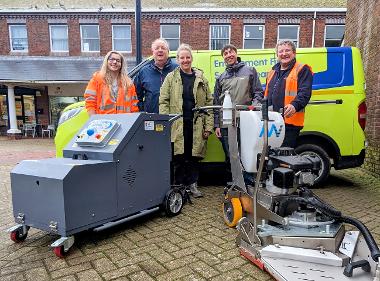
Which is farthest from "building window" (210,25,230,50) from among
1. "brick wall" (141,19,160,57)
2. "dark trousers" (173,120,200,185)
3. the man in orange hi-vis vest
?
the man in orange hi-vis vest

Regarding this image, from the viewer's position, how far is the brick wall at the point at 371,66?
237 inches

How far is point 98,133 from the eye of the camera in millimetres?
2992

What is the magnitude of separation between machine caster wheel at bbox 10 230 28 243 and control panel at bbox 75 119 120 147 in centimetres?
97

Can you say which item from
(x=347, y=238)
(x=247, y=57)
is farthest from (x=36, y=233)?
(x=247, y=57)

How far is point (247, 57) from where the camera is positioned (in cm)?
490

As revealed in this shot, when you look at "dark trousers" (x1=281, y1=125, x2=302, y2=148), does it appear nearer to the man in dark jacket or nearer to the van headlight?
the man in dark jacket

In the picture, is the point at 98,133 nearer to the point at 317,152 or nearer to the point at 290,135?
the point at 290,135

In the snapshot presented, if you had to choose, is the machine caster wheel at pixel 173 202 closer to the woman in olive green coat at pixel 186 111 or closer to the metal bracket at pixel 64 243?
the woman in olive green coat at pixel 186 111

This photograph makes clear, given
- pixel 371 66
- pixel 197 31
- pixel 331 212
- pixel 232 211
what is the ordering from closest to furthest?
pixel 331 212 → pixel 232 211 → pixel 371 66 → pixel 197 31

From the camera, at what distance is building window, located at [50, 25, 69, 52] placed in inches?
689

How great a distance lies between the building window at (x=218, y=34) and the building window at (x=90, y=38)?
6.43 metres

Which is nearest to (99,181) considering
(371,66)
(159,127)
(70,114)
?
(159,127)

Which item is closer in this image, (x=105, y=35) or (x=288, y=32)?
(x=288, y=32)

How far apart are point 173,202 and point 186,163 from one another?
76cm
